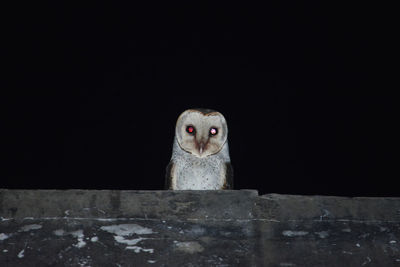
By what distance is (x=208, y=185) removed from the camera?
4.55m

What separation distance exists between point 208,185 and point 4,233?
2.56 m

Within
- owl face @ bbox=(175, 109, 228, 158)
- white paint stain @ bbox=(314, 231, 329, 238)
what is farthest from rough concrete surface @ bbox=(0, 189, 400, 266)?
owl face @ bbox=(175, 109, 228, 158)

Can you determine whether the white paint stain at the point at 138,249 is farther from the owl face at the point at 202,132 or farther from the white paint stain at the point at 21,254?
the owl face at the point at 202,132

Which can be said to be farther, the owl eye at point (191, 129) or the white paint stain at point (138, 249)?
the owl eye at point (191, 129)

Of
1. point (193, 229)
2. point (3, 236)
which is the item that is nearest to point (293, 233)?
point (193, 229)

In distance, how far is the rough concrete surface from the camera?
2.09m

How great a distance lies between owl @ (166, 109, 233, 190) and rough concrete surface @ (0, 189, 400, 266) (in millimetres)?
2143

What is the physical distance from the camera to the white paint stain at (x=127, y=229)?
2.20 metres

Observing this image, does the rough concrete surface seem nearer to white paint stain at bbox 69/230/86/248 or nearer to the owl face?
white paint stain at bbox 69/230/86/248

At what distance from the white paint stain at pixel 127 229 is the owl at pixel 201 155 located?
7.53 feet

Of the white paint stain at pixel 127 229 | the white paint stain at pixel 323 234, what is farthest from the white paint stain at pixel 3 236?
the white paint stain at pixel 323 234

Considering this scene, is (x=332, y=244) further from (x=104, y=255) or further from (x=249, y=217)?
(x=104, y=255)

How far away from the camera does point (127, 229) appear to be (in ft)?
7.27

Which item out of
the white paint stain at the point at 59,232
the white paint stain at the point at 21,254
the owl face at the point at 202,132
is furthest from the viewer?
the owl face at the point at 202,132
